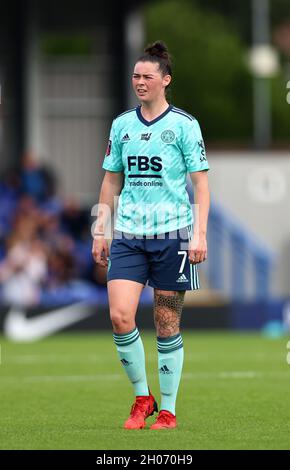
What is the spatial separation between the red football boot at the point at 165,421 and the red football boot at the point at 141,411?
0.24 feet

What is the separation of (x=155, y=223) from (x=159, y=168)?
1.09 ft

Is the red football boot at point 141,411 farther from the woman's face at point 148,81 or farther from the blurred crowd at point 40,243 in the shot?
the blurred crowd at point 40,243

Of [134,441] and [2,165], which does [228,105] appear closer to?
[2,165]

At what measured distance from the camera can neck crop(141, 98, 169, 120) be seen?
28.9 ft

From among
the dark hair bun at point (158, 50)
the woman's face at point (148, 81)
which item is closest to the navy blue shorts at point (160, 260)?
→ the woman's face at point (148, 81)

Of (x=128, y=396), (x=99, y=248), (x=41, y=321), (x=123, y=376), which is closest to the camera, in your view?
(x=99, y=248)

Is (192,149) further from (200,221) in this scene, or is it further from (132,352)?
(132,352)

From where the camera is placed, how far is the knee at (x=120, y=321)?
870 centimetres

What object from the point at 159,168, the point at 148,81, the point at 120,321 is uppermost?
the point at 148,81

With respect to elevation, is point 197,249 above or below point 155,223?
below

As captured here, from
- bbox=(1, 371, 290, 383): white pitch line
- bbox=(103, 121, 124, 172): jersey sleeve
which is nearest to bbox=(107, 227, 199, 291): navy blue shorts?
bbox=(103, 121, 124, 172): jersey sleeve

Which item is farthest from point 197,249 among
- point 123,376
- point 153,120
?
point 123,376

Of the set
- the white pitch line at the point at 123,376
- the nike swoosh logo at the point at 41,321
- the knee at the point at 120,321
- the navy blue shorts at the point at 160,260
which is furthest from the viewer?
the nike swoosh logo at the point at 41,321

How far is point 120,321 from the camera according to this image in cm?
870
